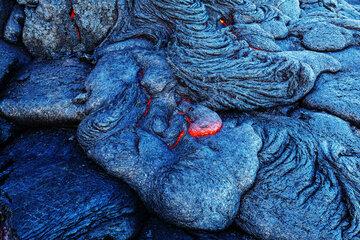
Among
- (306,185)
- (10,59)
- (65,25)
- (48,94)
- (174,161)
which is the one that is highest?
(65,25)

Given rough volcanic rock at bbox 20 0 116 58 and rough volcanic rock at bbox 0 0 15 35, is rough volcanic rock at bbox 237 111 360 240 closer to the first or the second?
rough volcanic rock at bbox 20 0 116 58

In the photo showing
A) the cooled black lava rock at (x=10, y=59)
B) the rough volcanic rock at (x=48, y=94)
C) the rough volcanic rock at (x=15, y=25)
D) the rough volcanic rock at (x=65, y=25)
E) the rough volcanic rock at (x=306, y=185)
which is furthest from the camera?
the rough volcanic rock at (x=15, y=25)

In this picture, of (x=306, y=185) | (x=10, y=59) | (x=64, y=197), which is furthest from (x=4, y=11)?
(x=306, y=185)

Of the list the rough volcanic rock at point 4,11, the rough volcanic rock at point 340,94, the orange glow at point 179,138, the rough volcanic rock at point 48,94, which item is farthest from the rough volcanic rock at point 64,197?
the rough volcanic rock at point 340,94

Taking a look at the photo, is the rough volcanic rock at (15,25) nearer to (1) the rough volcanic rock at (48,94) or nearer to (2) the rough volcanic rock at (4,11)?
(2) the rough volcanic rock at (4,11)

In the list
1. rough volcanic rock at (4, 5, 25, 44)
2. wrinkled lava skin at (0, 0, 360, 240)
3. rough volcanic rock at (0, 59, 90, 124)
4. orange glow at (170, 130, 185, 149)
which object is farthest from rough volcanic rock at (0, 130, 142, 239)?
rough volcanic rock at (4, 5, 25, 44)

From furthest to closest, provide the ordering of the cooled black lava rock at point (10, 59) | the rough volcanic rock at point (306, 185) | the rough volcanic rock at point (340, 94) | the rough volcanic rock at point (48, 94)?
the cooled black lava rock at point (10, 59) < the rough volcanic rock at point (48, 94) < the rough volcanic rock at point (340, 94) < the rough volcanic rock at point (306, 185)

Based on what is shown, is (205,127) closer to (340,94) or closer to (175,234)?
(175,234)
